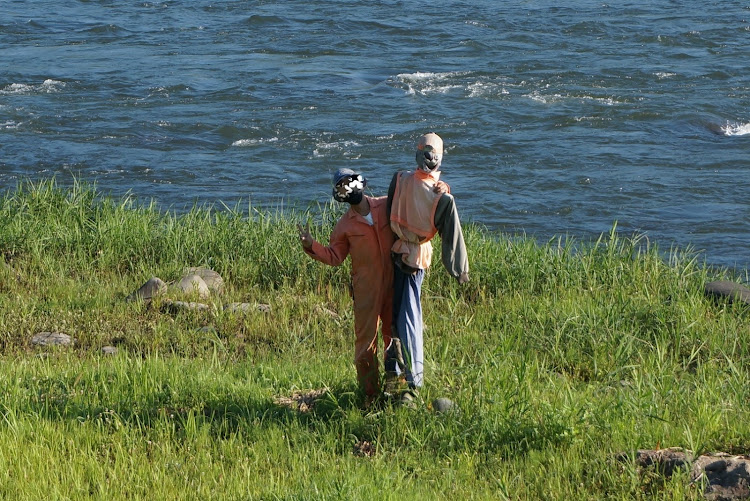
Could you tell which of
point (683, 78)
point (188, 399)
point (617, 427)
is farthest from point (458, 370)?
point (683, 78)

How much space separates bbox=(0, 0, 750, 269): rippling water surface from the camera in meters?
13.7

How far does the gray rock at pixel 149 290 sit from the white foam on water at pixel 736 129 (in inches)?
402

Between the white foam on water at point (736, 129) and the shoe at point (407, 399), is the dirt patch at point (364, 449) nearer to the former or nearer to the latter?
the shoe at point (407, 399)

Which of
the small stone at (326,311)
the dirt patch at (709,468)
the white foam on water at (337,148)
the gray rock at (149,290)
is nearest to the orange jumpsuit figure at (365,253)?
the dirt patch at (709,468)

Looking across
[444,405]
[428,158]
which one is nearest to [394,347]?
[444,405]

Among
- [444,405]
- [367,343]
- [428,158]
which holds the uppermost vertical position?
[428,158]

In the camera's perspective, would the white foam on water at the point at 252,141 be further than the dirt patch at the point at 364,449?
Yes

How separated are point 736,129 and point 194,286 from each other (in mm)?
10232

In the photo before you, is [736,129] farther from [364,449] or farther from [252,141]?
[364,449]

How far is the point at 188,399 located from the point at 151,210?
16.3ft

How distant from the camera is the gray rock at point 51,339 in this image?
25.2ft

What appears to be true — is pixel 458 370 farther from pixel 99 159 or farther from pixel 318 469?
pixel 99 159

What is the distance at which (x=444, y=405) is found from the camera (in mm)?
5840

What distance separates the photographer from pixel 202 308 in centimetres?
836
